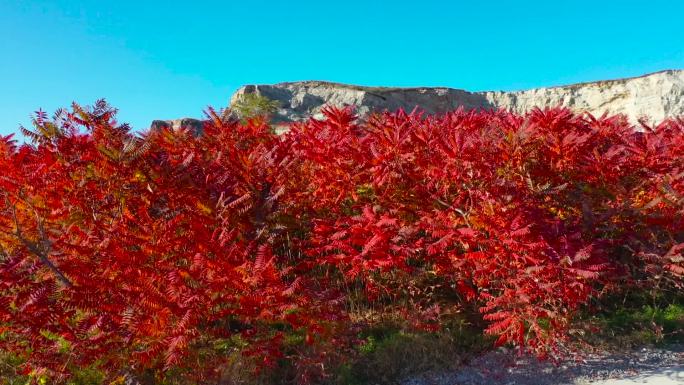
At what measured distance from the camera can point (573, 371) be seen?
4.33m

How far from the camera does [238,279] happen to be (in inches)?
145

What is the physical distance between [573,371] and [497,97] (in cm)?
4039

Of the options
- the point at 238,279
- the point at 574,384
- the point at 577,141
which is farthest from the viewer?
the point at 577,141

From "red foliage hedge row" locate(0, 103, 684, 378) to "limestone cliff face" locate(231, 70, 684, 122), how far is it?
24552 mm

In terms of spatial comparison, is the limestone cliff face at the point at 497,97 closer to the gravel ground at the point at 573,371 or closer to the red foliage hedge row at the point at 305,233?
the red foliage hedge row at the point at 305,233

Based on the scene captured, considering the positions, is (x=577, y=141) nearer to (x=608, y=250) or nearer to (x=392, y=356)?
(x=608, y=250)

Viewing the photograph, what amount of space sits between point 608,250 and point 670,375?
1457 mm

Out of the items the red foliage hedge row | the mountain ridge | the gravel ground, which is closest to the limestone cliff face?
the mountain ridge

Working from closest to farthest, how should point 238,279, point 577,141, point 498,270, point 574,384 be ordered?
point 238,279 → point 574,384 → point 498,270 → point 577,141

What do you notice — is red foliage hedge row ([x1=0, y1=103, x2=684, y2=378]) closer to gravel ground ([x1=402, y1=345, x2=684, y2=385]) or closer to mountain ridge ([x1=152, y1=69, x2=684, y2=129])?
gravel ground ([x1=402, y1=345, x2=684, y2=385])

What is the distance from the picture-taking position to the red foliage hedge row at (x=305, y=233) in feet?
11.9

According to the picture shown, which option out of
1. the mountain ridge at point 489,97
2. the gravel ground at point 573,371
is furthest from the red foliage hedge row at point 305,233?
the mountain ridge at point 489,97

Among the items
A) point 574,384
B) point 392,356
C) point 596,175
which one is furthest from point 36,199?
point 596,175

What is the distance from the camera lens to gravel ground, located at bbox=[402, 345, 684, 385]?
4.18 m
